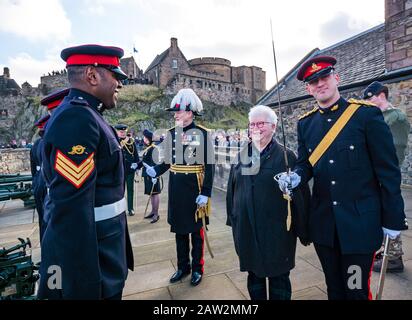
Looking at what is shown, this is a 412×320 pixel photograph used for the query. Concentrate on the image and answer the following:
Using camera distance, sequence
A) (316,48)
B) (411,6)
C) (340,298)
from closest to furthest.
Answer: (340,298) → (411,6) → (316,48)

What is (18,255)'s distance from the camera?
285 centimetres

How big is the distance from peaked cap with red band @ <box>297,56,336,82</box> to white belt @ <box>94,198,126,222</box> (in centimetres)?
182

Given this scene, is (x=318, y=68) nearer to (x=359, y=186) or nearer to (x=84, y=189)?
(x=359, y=186)

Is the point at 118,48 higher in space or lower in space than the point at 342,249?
higher

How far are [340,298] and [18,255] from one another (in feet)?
10.4

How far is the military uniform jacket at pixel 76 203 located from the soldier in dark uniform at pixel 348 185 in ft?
4.63

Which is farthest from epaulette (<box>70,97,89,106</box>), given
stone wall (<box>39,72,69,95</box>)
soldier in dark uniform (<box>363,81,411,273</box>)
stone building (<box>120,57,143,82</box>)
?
stone building (<box>120,57,143,82</box>)

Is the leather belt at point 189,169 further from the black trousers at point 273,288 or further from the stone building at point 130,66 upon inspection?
the stone building at point 130,66

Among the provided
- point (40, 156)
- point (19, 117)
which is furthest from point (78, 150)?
point (19, 117)

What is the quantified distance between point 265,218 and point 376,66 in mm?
10767

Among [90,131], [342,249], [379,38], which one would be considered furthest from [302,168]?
[379,38]

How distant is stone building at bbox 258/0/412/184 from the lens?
26.3ft

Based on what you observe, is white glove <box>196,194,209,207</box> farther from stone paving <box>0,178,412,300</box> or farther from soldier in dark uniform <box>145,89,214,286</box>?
stone paving <box>0,178,412,300</box>

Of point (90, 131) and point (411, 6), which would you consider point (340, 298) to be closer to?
point (90, 131)
